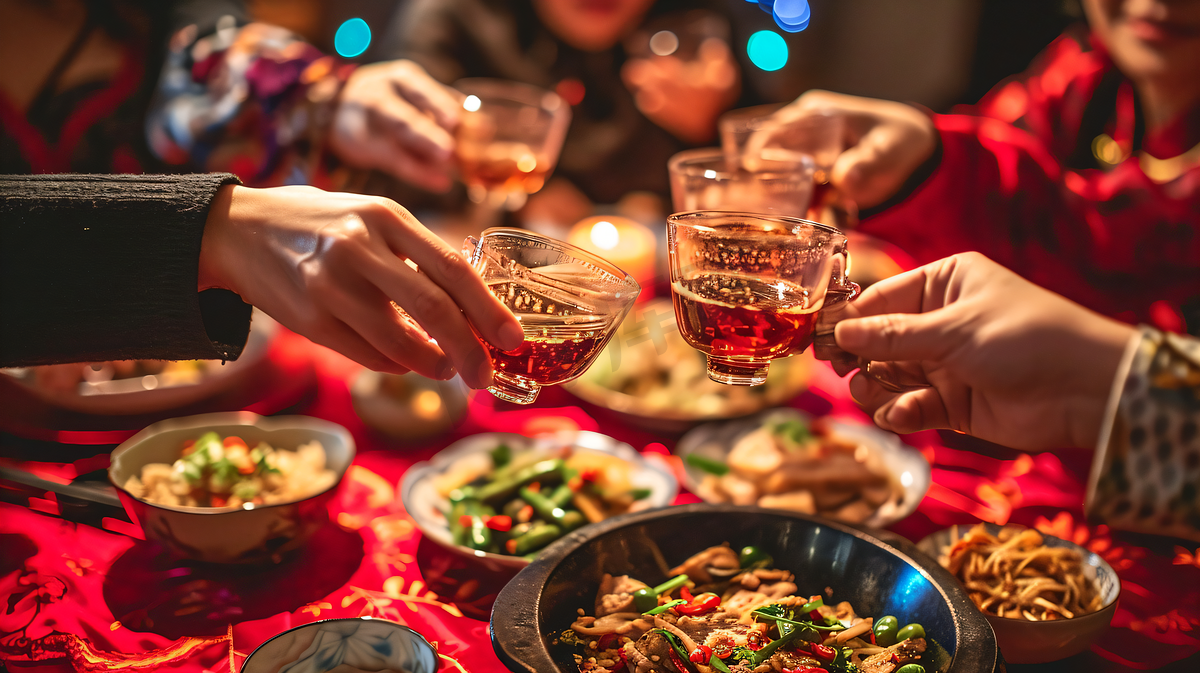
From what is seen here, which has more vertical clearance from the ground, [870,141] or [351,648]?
[870,141]

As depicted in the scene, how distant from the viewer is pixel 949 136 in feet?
6.88

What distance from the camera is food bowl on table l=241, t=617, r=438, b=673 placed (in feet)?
3.04

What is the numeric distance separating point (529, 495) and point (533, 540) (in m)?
0.15

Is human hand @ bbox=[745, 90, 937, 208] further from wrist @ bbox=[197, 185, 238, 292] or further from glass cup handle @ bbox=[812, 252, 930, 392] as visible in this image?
wrist @ bbox=[197, 185, 238, 292]

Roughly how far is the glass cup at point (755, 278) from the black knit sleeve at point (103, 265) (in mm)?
696

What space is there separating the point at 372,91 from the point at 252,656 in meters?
1.62

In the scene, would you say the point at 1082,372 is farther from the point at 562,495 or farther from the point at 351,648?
the point at 351,648

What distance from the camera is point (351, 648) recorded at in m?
0.94

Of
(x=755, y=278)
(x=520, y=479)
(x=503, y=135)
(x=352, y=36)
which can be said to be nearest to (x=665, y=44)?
(x=503, y=135)

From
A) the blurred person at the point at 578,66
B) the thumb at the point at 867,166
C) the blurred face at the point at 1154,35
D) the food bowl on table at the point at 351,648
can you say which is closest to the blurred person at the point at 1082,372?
the food bowl on table at the point at 351,648

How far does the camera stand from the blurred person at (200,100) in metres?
2.03

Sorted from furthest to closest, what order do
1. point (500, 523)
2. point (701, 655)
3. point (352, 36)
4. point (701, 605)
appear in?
point (352, 36) → point (500, 523) → point (701, 605) → point (701, 655)

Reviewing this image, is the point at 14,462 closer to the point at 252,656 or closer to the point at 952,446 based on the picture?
the point at 252,656

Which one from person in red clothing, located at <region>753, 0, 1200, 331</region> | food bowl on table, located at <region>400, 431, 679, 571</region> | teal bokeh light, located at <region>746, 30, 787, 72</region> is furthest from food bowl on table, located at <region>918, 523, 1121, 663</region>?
teal bokeh light, located at <region>746, 30, 787, 72</region>
